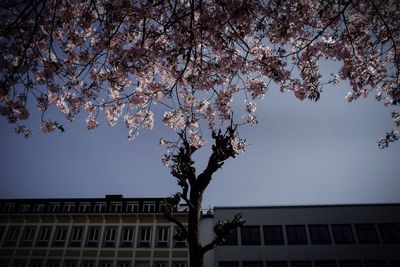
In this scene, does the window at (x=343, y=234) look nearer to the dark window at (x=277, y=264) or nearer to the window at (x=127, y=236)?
the dark window at (x=277, y=264)

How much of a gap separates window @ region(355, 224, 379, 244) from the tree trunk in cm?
2869

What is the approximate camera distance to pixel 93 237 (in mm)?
33812

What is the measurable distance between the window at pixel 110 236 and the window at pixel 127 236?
85cm

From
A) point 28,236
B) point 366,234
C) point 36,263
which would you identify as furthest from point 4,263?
point 366,234

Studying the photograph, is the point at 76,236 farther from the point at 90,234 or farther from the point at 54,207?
the point at 54,207

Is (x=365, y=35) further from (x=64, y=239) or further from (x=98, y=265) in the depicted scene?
(x=64, y=239)

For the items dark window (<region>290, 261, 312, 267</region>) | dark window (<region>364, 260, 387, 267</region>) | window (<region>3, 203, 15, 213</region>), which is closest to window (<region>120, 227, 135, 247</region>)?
window (<region>3, 203, 15, 213</region>)

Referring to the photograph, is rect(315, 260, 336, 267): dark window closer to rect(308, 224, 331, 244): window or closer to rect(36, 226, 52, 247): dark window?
rect(308, 224, 331, 244): window

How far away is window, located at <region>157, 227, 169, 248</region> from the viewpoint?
107 ft

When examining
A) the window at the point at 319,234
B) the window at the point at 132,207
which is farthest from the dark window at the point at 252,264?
the window at the point at 132,207

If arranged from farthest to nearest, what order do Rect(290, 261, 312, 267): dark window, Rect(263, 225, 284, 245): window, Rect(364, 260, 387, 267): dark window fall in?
1. Rect(263, 225, 284, 245): window
2. Rect(290, 261, 312, 267): dark window
3. Rect(364, 260, 387, 267): dark window

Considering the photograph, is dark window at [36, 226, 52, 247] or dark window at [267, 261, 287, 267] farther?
dark window at [36, 226, 52, 247]

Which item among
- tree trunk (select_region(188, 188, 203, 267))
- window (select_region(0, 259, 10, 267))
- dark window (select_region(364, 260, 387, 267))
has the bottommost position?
tree trunk (select_region(188, 188, 203, 267))

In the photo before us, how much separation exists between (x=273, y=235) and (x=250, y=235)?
230 cm
